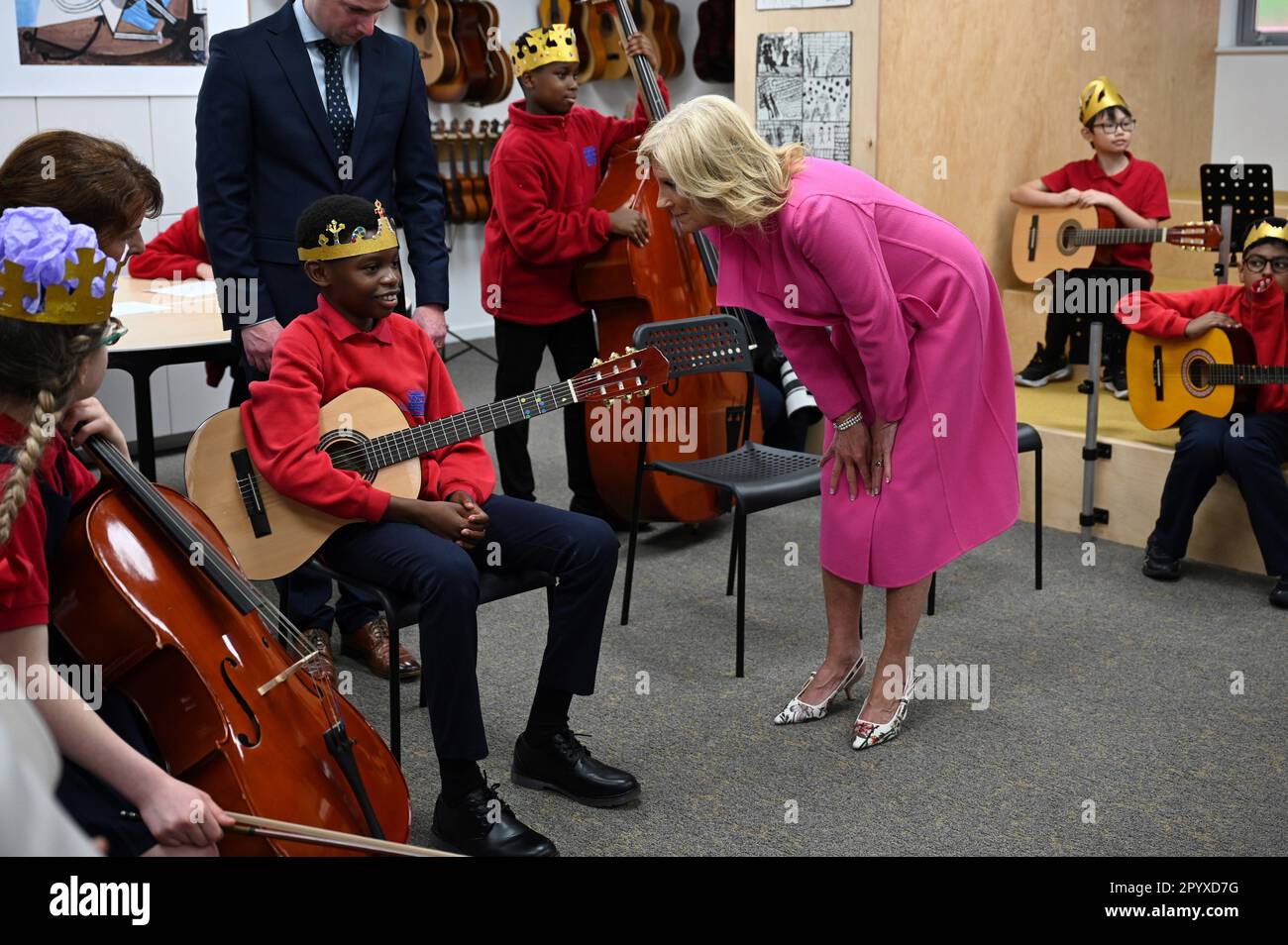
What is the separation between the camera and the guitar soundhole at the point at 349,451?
2.43 metres

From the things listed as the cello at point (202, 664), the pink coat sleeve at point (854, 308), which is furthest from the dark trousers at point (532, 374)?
the cello at point (202, 664)

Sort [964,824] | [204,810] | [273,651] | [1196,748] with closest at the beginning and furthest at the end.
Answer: [204,810]
[273,651]
[964,824]
[1196,748]

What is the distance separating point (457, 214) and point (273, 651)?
18.1 ft

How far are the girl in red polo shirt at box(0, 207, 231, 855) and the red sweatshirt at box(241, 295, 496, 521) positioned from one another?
767 mm

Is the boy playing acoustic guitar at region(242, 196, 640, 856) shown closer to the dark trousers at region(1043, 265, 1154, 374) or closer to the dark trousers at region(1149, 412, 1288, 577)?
the dark trousers at region(1149, 412, 1288, 577)

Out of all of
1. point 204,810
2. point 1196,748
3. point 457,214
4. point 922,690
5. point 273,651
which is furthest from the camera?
point 457,214

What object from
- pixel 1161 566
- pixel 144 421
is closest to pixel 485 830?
pixel 144 421

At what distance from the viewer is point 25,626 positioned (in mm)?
1470

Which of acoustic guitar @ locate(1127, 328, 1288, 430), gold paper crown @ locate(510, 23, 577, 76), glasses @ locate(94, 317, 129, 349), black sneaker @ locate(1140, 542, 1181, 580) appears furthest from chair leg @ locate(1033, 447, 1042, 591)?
glasses @ locate(94, 317, 129, 349)

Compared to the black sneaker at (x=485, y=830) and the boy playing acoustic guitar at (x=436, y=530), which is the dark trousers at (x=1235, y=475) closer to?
the boy playing acoustic guitar at (x=436, y=530)

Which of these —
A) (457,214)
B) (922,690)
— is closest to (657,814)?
(922,690)

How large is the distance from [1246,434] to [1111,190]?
1.44 m

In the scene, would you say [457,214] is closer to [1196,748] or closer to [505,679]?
[505,679]

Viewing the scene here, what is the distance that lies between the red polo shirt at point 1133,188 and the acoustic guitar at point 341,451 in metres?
2.74
